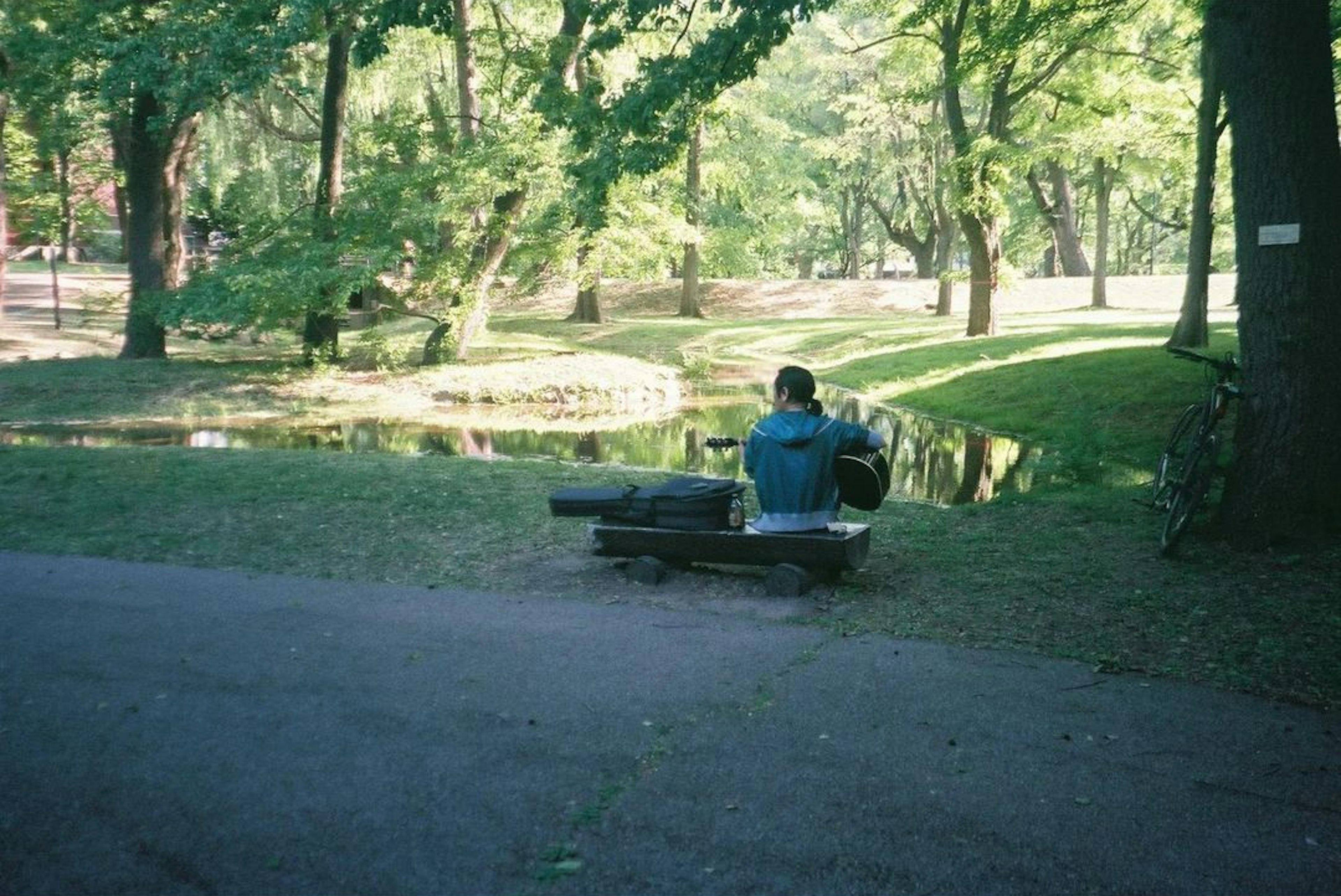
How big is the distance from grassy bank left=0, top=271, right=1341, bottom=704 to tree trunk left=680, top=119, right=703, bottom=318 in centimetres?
1727

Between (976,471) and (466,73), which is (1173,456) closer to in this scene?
(976,471)

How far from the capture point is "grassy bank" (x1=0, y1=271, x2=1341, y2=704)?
627 centimetres

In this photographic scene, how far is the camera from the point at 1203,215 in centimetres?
2022

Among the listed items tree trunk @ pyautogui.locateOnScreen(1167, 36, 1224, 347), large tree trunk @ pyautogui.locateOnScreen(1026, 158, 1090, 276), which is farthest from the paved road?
large tree trunk @ pyautogui.locateOnScreen(1026, 158, 1090, 276)

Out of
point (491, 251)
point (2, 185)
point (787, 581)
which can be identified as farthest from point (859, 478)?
point (2, 185)

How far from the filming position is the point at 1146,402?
1559 cm

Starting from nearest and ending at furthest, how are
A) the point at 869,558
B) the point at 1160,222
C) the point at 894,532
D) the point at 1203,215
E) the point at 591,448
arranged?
the point at 869,558 < the point at 894,532 < the point at 591,448 < the point at 1203,215 < the point at 1160,222

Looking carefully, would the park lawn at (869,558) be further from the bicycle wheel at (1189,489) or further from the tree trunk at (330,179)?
the tree trunk at (330,179)

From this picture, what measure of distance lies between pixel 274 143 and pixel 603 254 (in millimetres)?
14076

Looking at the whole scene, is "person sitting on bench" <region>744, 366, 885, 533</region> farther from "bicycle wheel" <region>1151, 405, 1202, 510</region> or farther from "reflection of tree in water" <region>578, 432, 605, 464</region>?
"reflection of tree in water" <region>578, 432, 605, 464</region>

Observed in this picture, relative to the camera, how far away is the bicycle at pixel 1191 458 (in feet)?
25.6

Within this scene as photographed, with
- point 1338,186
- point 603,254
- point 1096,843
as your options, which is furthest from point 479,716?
point 603,254

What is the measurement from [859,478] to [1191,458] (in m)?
2.84

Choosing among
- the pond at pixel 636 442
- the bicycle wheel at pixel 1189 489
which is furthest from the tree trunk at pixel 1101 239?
the bicycle wheel at pixel 1189 489
